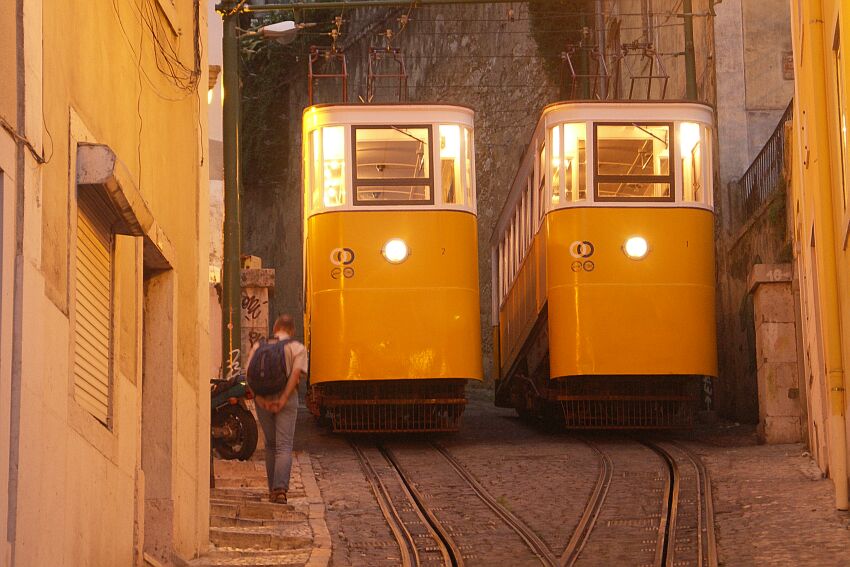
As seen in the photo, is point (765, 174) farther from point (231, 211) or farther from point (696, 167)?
point (231, 211)

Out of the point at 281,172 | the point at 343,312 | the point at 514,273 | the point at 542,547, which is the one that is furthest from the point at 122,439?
the point at 281,172

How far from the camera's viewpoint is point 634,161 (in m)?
16.0

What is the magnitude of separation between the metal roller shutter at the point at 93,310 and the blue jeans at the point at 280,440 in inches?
144

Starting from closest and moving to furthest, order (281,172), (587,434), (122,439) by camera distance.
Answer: (122,439), (587,434), (281,172)

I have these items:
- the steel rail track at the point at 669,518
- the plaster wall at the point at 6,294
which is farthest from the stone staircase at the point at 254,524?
the plaster wall at the point at 6,294

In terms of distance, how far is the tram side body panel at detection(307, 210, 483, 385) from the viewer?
51.2 feet

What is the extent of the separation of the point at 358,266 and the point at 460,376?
1.52 metres

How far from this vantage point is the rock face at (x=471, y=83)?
30531 millimetres

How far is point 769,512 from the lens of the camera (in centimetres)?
992

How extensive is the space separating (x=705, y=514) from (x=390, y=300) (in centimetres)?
611

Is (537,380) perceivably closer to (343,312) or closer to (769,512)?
(343,312)

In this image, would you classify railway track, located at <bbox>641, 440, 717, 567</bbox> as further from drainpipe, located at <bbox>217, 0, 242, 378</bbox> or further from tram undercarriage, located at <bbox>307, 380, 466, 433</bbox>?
drainpipe, located at <bbox>217, 0, 242, 378</bbox>

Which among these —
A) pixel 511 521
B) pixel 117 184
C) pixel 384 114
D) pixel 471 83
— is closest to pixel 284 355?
pixel 511 521

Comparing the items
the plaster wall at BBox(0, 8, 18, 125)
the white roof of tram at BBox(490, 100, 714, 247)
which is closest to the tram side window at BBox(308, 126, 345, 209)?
the white roof of tram at BBox(490, 100, 714, 247)
